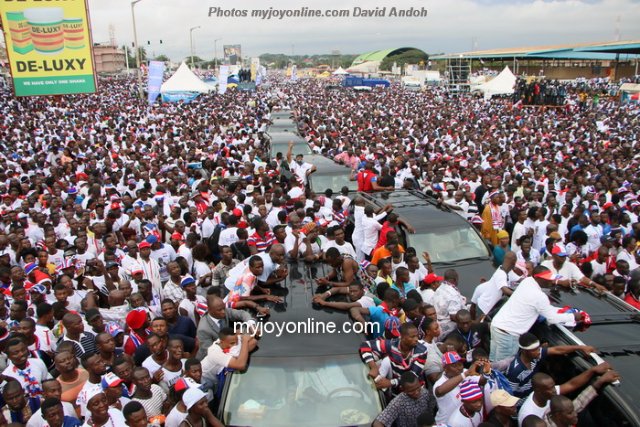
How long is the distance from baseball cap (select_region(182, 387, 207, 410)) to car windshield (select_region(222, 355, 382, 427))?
0.25 m

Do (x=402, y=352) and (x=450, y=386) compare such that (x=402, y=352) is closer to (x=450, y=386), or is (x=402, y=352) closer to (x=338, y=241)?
(x=450, y=386)

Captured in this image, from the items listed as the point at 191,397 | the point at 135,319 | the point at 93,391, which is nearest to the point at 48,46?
the point at 135,319

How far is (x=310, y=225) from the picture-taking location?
731 centimetres

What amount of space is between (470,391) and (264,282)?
91.9 inches

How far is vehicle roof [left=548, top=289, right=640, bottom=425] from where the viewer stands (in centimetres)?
367

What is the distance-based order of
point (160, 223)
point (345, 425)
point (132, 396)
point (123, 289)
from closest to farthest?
point (345, 425)
point (132, 396)
point (123, 289)
point (160, 223)

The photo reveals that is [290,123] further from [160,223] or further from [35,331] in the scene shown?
[35,331]

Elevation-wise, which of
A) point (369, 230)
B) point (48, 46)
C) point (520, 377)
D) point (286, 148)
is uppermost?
point (48, 46)

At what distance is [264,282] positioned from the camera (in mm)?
5273

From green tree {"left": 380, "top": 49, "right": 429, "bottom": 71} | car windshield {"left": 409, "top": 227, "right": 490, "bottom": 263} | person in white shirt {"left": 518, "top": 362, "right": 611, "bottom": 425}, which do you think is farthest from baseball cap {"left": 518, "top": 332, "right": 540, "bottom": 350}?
green tree {"left": 380, "top": 49, "right": 429, "bottom": 71}

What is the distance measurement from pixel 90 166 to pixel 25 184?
2470 millimetres

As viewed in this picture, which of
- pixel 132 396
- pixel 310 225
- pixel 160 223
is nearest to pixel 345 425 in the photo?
pixel 132 396

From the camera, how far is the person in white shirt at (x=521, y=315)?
4.55m

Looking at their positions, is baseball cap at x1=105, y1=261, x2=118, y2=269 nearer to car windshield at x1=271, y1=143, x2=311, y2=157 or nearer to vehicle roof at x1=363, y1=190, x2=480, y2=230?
vehicle roof at x1=363, y1=190, x2=480, y2=230
